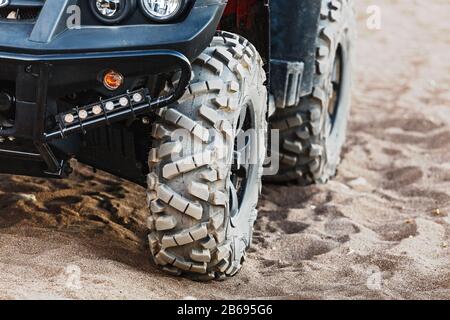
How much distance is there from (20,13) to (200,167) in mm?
916

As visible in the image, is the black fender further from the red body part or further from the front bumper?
the front bumper

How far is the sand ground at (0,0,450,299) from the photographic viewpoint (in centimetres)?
439

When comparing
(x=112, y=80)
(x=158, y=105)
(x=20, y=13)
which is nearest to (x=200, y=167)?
(x=158, y=105)

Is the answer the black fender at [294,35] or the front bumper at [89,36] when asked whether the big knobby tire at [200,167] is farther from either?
the black fender at [294,35]

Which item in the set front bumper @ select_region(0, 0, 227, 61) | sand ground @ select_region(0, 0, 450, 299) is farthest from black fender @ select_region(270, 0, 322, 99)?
front bumper @ select_region(0, 0, 227, 61)

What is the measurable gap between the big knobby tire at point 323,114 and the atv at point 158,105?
90 centimetres

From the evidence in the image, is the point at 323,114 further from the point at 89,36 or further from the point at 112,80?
A: the point at 89,36

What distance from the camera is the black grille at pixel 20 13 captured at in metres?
4.03

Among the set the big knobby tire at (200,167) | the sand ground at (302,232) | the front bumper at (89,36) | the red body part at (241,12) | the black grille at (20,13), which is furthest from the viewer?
the red body part at (241,12)

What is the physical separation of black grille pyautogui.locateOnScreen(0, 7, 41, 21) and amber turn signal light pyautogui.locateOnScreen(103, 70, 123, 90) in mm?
348

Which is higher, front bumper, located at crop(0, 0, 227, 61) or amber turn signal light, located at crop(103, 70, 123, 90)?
front bumper, located at crop(0, 0, 227, 61)

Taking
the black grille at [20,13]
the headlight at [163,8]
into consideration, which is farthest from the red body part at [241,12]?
the black grille at [20,13]

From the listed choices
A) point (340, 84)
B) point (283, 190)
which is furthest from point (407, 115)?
point (283, 190)
